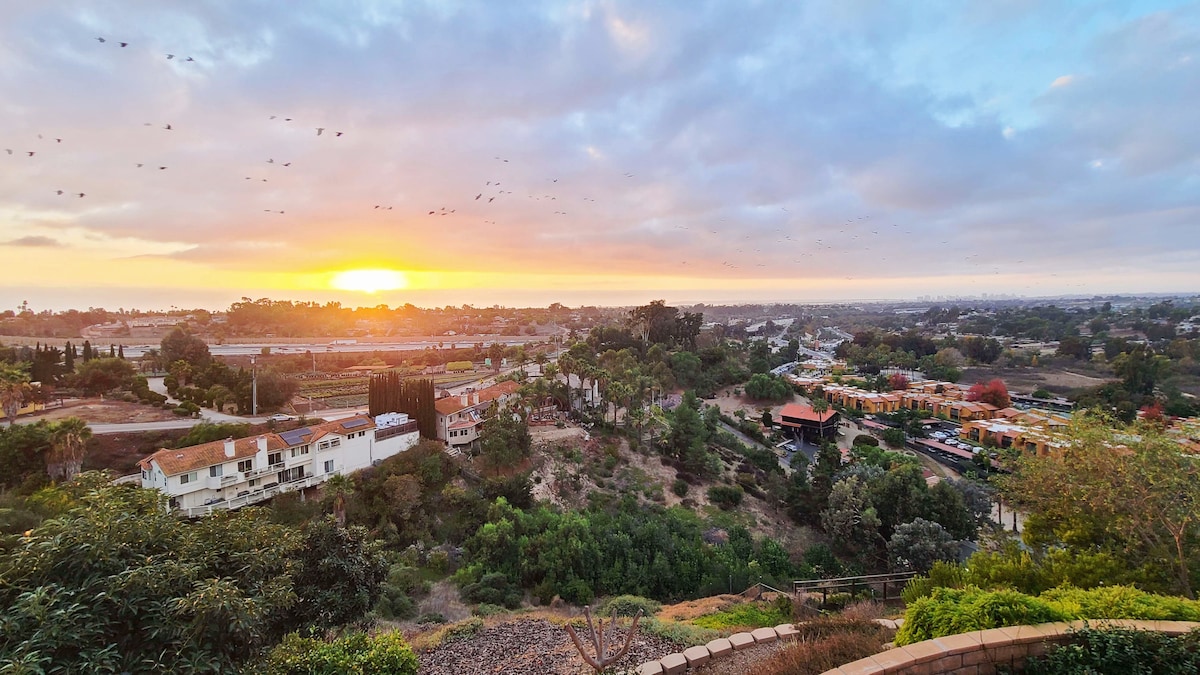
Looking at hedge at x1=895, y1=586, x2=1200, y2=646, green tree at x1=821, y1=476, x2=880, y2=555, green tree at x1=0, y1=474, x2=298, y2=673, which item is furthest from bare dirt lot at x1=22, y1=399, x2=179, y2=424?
hedge at x1=895, y1=586, x2=1200, y2=646

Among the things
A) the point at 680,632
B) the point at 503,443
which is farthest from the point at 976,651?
the point at 503,443

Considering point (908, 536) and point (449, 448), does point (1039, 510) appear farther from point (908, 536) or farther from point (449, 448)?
point (449, 448)

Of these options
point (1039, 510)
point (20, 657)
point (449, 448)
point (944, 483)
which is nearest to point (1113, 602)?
point (1039, 510)

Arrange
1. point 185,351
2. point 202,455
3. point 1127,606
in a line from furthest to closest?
point 185,351 < point 202,455 < point 1127,606

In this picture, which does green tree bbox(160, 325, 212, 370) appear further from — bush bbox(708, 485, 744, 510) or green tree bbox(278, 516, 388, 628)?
green tree bbox(278, 516, 388, 628)

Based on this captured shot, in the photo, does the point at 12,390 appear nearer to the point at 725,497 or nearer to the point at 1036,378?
the point at 725,497
